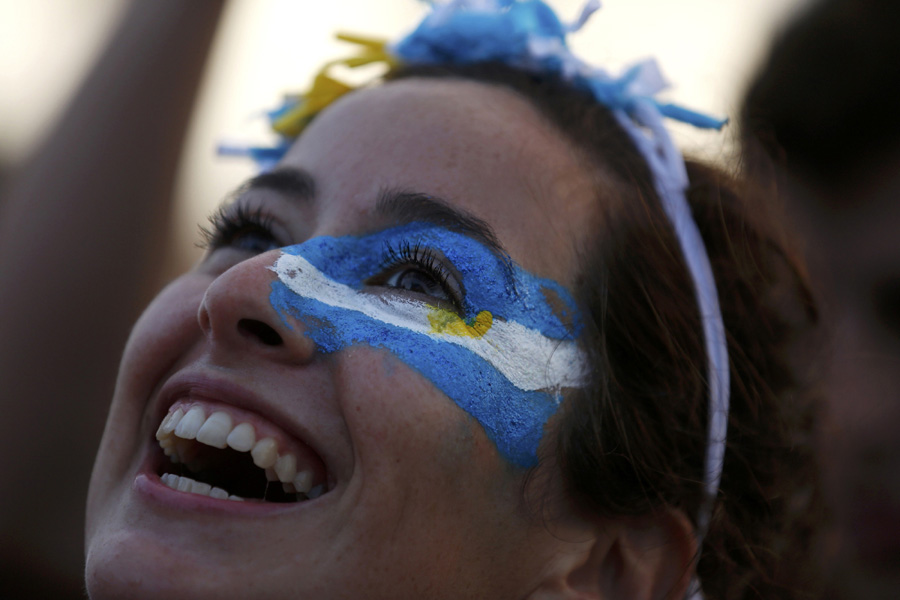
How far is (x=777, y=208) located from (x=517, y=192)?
100cm

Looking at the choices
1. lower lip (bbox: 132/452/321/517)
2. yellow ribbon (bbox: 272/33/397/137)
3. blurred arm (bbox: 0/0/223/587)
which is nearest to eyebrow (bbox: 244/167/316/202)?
yellow ribbon (bbox: 272/33/397/137)

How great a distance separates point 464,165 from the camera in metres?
1.56

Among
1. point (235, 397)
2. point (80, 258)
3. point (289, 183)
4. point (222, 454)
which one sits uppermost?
point (289, 183)

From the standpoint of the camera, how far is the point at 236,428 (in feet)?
4.22

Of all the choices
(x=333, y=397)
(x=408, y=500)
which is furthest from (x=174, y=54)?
(x=408, y=500)

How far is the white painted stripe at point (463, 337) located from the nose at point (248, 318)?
0.06 metres

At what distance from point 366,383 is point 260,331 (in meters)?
0.25

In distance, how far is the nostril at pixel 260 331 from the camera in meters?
1.36

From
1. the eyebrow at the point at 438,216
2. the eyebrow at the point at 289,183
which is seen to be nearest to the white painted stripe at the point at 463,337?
the eyebrow at the point at 438,216

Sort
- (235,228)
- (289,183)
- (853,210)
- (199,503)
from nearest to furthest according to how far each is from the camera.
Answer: (199,503)
(289,183)
(235,228)
(853,210)

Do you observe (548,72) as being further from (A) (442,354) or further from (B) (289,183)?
(A) (442,354)

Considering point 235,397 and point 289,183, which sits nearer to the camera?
point 235,397

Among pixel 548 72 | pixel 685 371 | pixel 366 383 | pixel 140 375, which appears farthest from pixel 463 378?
pixel 548 72

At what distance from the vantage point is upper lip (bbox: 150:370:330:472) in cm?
128
